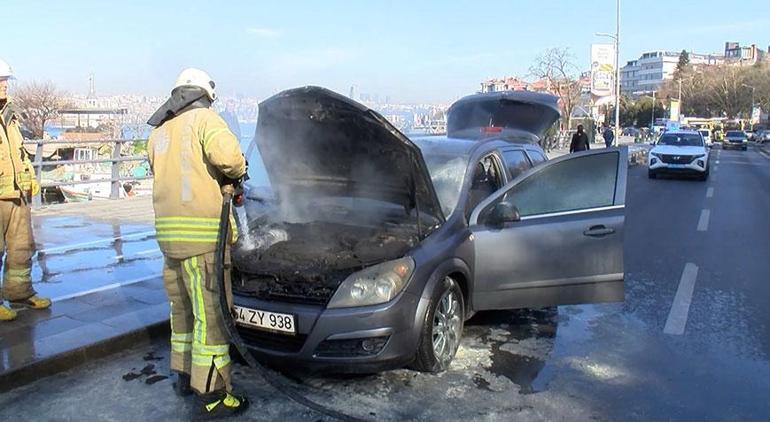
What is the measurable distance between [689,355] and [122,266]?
542 cm

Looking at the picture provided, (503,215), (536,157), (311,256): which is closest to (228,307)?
(311,256)

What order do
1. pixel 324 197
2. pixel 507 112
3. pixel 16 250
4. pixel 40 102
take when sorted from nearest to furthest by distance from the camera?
pixel 16 250
pixel 324 197
pixel 507 112
pixel 40 102

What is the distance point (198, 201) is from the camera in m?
3.57

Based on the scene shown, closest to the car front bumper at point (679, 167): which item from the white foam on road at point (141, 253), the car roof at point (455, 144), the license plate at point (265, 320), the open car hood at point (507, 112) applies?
the open car hood at point (507, 112)

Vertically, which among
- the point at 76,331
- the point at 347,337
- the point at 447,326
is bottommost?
the point at 76,331

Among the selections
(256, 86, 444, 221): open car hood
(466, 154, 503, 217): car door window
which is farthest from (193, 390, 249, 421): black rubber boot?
(466, 154, 503, 217): car door window

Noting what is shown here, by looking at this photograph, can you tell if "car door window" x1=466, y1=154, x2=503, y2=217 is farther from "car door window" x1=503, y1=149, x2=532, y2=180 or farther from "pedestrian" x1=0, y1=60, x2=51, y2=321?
"pedestrian" x1=0, y1=60, x2=51, y2=321

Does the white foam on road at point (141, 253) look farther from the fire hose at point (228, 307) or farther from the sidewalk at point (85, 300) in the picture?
the fire hose at point (228, 307)

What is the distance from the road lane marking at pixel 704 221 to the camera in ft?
34.7

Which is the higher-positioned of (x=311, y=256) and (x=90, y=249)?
(x=311, y=256)

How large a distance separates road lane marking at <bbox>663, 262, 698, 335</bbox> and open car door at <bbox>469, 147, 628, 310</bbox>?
830 mm

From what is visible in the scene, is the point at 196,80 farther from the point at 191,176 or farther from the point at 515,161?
the point at 515,161

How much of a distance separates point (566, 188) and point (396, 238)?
151 centimetres

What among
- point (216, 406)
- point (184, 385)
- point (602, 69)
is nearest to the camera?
point (216, 406)
